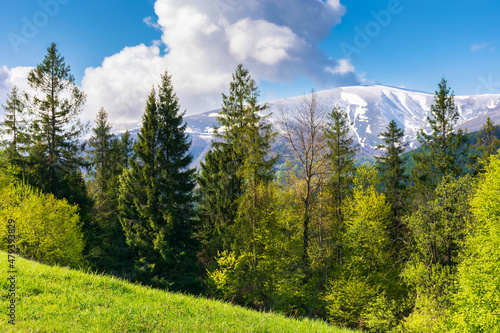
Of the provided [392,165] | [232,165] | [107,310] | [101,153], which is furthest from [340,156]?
[101,153]

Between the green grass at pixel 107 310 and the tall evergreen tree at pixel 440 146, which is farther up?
the tall evergreen tree at pixel 440 146

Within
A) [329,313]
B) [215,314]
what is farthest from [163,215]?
[215,314]

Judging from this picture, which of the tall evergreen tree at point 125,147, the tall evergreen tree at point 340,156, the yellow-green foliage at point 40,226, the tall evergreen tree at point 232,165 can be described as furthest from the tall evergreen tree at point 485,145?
the tall evergreen tree at point 125,147

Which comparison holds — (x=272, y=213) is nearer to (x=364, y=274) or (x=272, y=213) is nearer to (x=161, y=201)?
(x=161, y=201)

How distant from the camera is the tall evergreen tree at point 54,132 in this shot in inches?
1111

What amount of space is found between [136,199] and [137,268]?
234 inches

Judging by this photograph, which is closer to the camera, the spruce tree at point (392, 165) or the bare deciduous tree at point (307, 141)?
the bare deciduous tree at point (307, 141)

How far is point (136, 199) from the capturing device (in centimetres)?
2602

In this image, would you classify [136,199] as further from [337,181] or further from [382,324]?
[382,324]

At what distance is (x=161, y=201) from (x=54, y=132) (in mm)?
13859

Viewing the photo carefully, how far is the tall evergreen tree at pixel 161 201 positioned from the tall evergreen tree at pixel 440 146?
2499cm

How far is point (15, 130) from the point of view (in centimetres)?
3222

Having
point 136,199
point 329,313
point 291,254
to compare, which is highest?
point 136,199

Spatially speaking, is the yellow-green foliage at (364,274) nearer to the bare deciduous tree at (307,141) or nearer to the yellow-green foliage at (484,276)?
the bare deciduous tree at (307,141)
